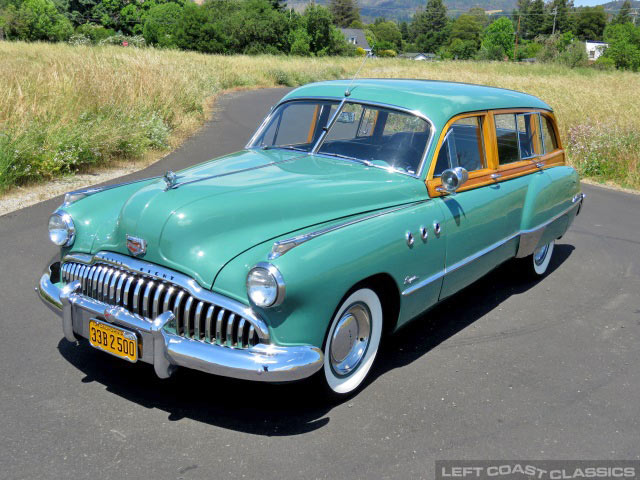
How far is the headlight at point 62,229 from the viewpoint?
3748mm

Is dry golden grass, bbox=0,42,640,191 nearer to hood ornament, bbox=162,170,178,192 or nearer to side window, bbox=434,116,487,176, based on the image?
hood ornament, bbox=162,170,178,192

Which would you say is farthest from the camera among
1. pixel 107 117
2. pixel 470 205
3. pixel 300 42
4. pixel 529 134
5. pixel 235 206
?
pixel 300 42

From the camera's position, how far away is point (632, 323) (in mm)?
4941

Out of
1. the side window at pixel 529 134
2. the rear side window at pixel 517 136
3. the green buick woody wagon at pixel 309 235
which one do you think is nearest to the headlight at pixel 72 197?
the green buick woody wagon at pixel 309 235

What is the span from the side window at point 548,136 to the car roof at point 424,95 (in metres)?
0.52

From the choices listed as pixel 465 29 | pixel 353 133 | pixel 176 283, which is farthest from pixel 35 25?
pixel 465 29

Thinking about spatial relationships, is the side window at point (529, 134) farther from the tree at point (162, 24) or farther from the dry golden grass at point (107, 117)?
the tree at point (162, 24)

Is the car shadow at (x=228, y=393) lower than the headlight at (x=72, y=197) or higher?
lower

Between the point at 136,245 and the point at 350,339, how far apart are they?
1.28 m

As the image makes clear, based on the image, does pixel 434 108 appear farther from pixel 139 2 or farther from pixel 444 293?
pixel 139 2

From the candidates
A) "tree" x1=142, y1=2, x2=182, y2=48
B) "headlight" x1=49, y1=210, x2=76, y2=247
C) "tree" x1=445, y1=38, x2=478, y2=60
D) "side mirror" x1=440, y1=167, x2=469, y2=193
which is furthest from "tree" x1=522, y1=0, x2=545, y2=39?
"headlight" x1=49, y1=210, x2=76, y2=247

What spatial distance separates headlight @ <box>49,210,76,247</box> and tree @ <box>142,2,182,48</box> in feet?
163

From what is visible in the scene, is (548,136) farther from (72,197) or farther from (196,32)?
(196,32)

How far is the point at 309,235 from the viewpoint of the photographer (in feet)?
10.6
